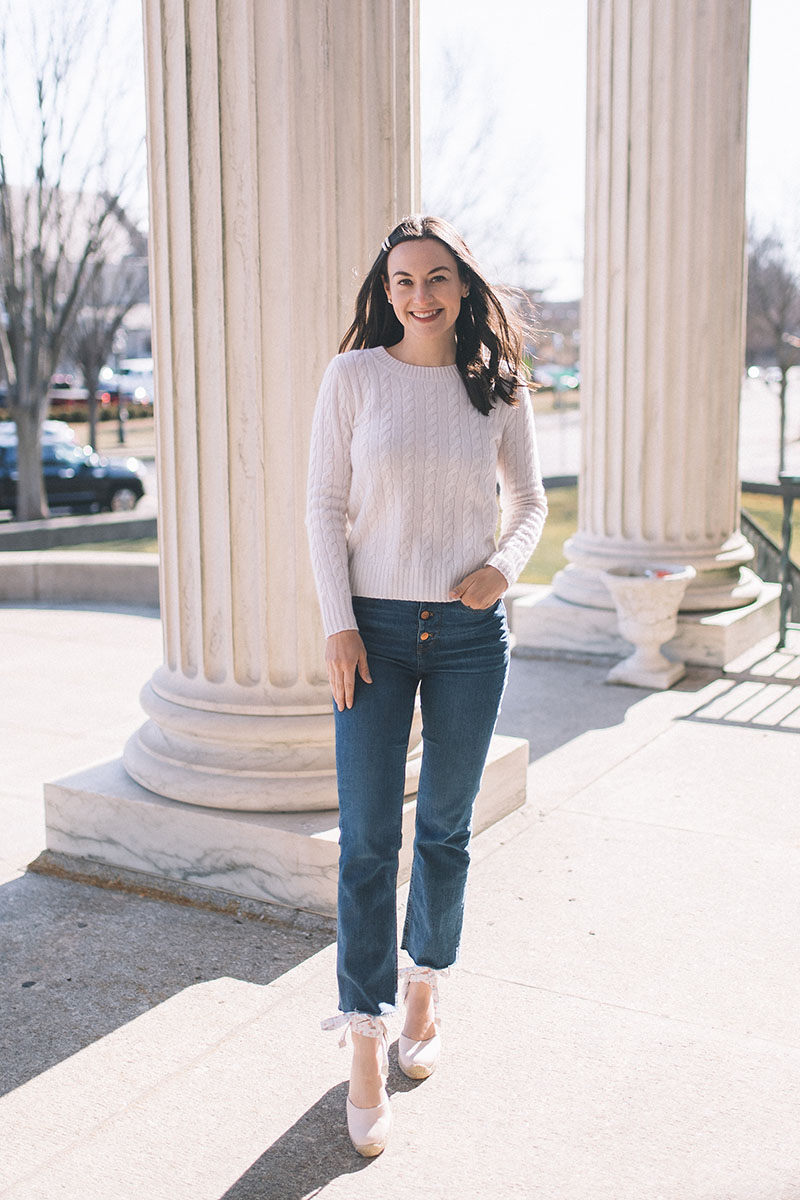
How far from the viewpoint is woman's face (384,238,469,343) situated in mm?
2906

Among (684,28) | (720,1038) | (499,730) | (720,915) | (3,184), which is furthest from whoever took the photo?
(3,184)

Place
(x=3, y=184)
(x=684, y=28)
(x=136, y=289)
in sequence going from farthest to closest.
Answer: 1. (x=136, y=289)
2. (x=3, y=184)
3. (x=684, y=28)

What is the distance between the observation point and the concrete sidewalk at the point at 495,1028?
2814 millimetres

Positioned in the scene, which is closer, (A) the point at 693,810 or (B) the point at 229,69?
(B) the point at 229,69

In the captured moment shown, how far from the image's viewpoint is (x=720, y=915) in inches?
164

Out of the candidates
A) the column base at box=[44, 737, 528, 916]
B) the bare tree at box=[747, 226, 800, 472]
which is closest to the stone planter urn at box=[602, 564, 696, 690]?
the column base at box=[44, 737, 528, 916]

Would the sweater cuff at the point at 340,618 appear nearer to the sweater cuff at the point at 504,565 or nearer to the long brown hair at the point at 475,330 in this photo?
the sweater cuff at the point at 504,565

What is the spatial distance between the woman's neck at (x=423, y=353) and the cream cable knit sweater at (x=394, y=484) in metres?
0.03

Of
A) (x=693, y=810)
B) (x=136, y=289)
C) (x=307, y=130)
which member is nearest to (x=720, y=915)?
(x=693, y=810)

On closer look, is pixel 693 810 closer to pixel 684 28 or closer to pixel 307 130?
pixel 307 130

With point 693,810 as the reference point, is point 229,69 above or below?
above

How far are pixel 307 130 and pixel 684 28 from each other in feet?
14.0

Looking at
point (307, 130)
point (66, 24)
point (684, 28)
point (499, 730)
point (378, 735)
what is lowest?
point (499, 730)

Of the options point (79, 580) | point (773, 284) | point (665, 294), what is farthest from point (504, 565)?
point (773, 284)
